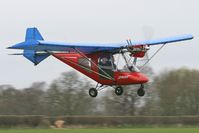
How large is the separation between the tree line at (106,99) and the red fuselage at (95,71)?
190 feet

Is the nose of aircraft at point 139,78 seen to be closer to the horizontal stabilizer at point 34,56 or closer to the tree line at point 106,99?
the horizontal stabilizer at point 34,56

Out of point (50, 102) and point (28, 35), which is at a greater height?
point (28, 35)

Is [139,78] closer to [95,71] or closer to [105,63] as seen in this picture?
[105,63]

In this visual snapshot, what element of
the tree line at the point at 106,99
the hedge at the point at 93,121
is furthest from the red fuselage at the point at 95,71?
the tree line at the point at 106,99

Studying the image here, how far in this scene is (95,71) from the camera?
4894 cm

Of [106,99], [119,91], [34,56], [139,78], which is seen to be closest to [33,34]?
[34,56]

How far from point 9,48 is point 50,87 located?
80.4m

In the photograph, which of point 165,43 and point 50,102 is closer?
point 165,43

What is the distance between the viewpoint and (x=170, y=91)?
129125mm

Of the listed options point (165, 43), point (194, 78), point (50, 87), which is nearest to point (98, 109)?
point (50, 87)

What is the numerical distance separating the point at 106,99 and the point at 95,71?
75826 millimetres

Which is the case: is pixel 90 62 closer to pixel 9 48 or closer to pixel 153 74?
pixel 9 48

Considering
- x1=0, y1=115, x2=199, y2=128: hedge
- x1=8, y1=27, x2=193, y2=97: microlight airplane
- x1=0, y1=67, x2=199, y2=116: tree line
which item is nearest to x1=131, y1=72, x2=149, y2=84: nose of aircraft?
x1=8, y1=27, x2=193, y2=97: microlight airplane

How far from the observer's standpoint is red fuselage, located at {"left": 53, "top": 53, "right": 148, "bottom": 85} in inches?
1858
